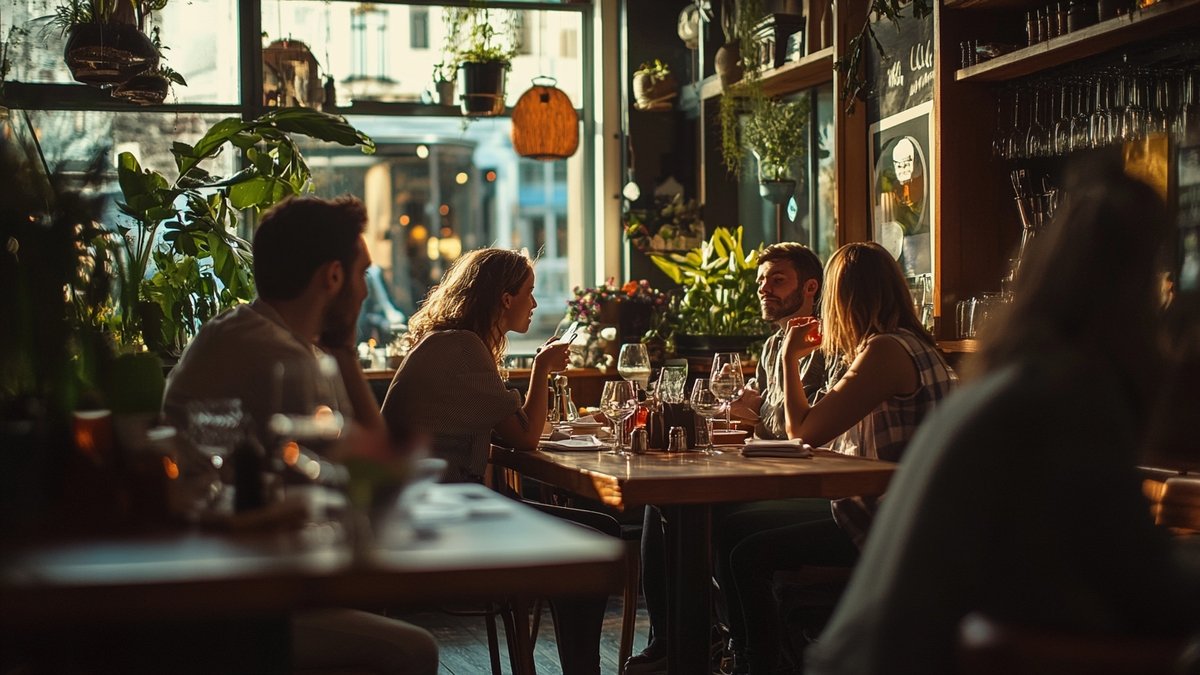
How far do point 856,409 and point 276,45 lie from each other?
479 centimetres

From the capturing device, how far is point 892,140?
5508 mm

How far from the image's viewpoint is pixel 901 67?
5387 millimetres

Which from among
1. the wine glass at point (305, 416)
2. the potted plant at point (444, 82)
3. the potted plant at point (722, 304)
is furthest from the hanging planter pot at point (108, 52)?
the wine glass at point (305, 416)

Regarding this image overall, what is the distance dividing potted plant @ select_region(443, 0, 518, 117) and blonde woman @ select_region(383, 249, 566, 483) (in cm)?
349

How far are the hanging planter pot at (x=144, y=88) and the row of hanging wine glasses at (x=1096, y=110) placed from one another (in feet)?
10.7

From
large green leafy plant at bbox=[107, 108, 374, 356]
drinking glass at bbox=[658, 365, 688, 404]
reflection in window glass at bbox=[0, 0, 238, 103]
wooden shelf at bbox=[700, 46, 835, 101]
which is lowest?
drinking glass at bbox=[658, 365, 688, 404]

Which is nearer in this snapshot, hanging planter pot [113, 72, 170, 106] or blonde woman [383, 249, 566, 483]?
blonde woman [383, 249, 566, 483]

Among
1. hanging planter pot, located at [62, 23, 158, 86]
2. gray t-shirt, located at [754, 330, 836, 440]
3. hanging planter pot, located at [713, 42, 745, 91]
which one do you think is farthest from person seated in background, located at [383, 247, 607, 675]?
hanging planter pot, located at [713, 42, 745, 91]

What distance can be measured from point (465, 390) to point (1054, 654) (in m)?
2.47

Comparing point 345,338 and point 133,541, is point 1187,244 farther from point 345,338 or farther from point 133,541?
point 133,541

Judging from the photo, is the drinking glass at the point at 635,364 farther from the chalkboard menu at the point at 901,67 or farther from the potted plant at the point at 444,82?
the potted plant at the point at 444,82

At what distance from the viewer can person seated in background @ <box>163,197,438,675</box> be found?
7.48 ft

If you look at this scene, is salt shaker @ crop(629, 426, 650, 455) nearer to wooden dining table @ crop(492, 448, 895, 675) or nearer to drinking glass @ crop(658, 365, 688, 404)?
wooden dining table @ crop(492, 448, 895, 675)

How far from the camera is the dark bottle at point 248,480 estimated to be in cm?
185
